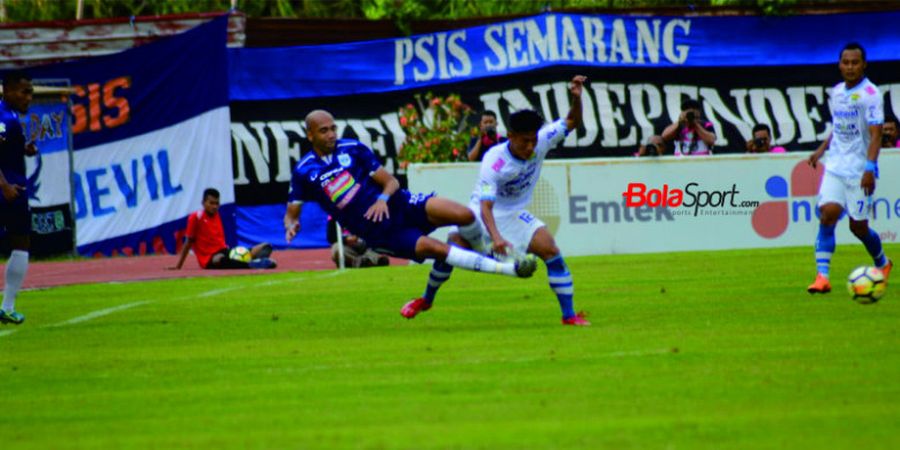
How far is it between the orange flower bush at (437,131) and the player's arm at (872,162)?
1151 cm

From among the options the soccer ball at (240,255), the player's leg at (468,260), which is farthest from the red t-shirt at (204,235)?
the player's leg at (468,260)

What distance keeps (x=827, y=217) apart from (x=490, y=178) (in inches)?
141

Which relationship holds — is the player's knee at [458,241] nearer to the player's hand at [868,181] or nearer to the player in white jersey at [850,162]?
the player in white jersey at [850,162]

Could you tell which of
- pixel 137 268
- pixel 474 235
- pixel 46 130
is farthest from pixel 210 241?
pixel 474 235

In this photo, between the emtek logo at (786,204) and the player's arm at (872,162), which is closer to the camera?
the player's arm at (872,162)

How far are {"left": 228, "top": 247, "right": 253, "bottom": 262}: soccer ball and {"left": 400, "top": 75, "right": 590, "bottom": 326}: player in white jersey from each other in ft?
35.4

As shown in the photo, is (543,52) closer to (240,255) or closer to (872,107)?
(240,255)

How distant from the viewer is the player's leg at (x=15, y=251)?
13500mm

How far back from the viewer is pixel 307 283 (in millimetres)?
18531

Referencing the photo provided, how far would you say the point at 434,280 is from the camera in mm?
12773

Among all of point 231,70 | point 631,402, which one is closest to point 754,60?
point 231,70

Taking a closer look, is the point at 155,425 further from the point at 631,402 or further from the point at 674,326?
the point at 674,326

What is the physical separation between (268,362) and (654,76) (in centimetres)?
1777

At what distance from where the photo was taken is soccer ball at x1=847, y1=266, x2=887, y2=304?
12.5 meters
